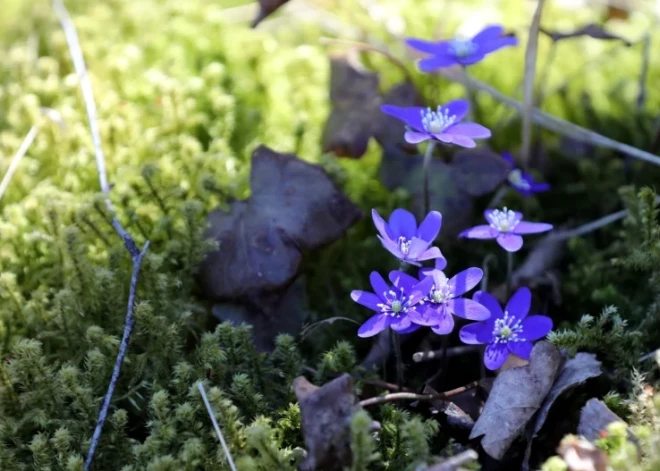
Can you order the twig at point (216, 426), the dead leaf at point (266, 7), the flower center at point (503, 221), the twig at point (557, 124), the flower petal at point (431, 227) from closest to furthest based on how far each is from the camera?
the twig at point (216, 426), the flower petal at point (431, 227), the flower center at point (503, 221), the dead leaf at point (266, 7), the twig at point (557, 124)

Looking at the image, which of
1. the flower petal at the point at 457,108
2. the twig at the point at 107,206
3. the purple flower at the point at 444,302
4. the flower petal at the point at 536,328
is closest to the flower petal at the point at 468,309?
the purple flower at the point at 444,302

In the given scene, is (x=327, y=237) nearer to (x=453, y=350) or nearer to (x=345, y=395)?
(x=453, y=350)

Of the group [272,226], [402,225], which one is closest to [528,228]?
[402,225]

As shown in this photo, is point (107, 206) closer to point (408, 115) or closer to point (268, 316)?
point (268, 316)

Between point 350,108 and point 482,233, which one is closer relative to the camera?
point 482,233

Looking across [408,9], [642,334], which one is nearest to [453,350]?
[642,334]

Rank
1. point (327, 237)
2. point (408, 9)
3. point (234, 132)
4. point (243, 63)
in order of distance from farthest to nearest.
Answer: point (408, 9) < point (243, 63) < point (234, 132) < point (327, 237)

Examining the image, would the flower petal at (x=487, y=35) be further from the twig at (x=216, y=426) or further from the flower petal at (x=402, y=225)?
the twig at (x=216, y=426)
